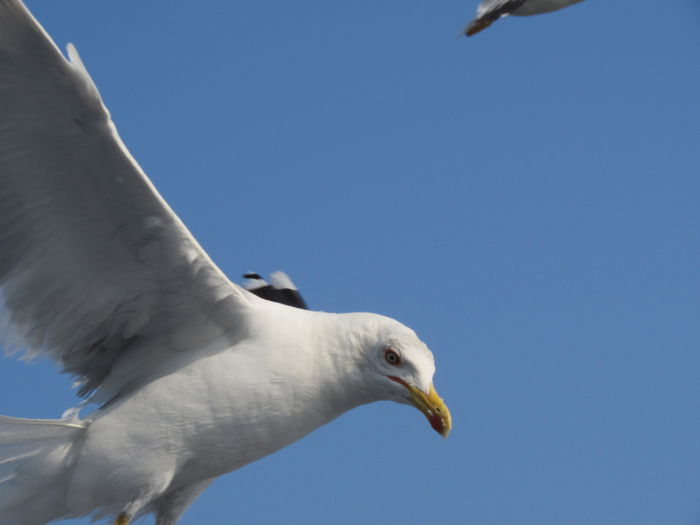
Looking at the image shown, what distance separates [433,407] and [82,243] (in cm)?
166

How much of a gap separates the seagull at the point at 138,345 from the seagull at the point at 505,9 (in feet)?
5.87

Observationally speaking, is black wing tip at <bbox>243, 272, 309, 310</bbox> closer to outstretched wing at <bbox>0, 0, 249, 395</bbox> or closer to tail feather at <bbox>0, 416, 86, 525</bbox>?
outstretched wing at <bbox>0, 0, 249, 395</bbox>

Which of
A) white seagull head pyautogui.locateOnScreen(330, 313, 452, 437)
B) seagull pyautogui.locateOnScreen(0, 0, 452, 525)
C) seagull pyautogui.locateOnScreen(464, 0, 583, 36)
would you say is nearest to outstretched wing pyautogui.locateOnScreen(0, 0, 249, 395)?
seagull pyautogui.locateOnScreen(0, 0, 452, 525)

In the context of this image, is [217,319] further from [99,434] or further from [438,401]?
[438,401]

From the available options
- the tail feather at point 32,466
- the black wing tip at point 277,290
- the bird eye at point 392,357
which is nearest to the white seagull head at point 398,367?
the bird eye at point 392,357

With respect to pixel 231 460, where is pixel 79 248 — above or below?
above

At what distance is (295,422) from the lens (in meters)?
4.77

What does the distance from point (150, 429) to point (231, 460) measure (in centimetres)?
37

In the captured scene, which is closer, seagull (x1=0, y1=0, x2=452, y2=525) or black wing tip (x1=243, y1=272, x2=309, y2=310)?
seagull (x1=0, y1=0, x2=452, y2=525)

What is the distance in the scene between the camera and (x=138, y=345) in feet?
16.5

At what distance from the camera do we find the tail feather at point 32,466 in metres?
4.84

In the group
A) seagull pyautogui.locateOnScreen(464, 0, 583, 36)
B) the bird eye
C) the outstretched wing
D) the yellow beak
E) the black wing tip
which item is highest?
seagull pyautogui.locateOnScreen(464, 0, 583, 36)

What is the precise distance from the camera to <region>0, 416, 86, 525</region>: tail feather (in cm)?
484

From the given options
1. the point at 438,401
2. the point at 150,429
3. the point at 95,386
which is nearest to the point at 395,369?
the point at 438,401
